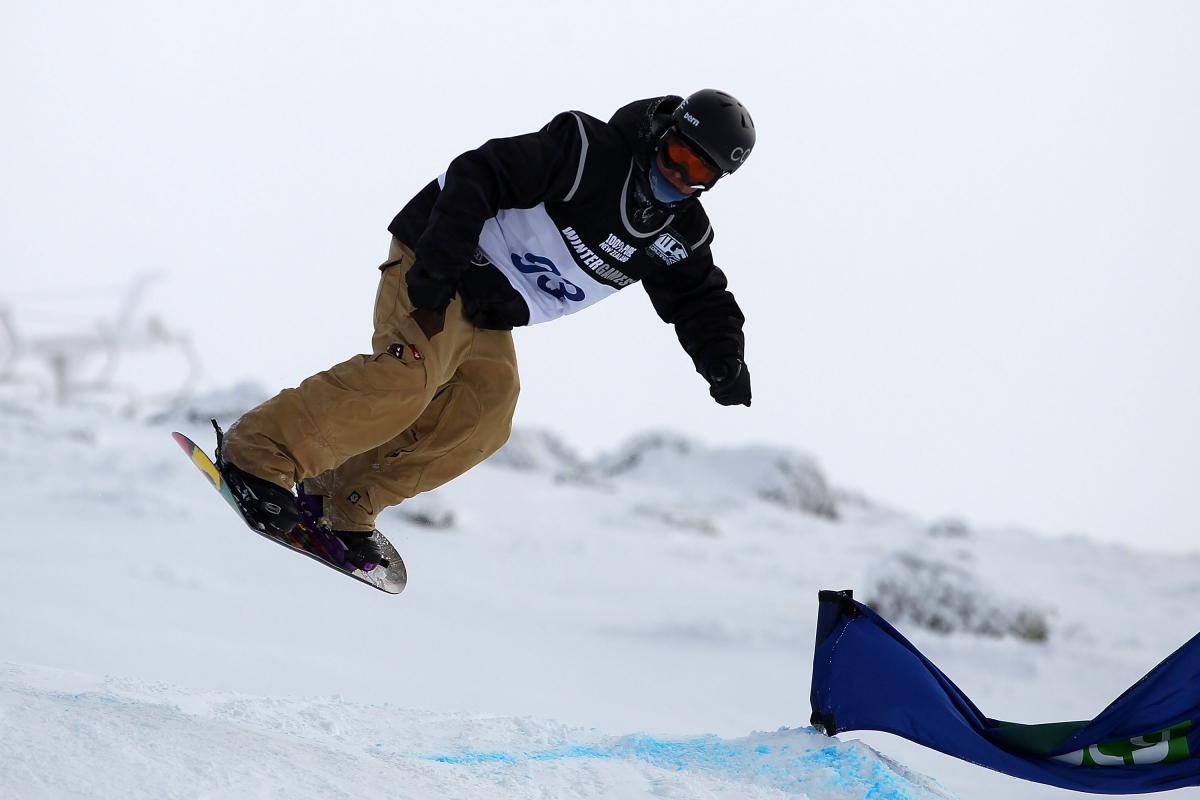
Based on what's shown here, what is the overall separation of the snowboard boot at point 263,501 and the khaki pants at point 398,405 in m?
0.03

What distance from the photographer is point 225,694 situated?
3400 mm

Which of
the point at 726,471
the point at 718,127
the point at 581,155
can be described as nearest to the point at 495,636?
the point at 581,155

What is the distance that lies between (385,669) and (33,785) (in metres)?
4.23

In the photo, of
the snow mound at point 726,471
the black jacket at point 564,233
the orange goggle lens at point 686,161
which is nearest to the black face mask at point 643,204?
the black jacket at point 564,233

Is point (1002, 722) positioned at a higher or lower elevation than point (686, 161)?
lower

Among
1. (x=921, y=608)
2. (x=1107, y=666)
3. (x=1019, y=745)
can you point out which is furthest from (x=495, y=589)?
(x=1019, y=745)

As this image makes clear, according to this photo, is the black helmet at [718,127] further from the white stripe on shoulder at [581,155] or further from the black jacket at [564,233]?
the white stripe on shoulder at [581,155]

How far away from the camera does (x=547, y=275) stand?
3385 mm

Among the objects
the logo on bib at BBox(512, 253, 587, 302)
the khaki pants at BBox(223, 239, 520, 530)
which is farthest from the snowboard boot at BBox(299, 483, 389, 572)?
the logo on bib at BBox(512, 253, 587, 302)

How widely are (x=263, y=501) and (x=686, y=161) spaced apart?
1.52m

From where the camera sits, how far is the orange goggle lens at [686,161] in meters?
3.11

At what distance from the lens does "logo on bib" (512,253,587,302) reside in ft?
11.0

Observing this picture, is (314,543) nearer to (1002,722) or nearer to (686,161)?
(686,161)

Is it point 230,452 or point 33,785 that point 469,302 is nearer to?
point 230,452
